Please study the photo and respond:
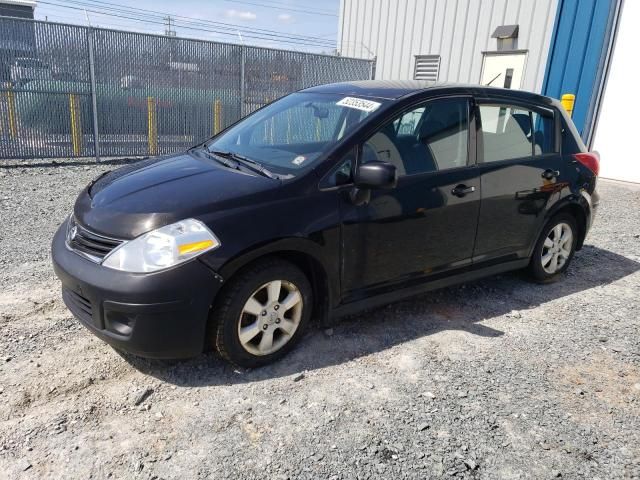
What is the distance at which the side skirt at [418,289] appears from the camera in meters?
3.43

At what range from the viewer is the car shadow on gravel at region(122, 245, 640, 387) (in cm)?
314

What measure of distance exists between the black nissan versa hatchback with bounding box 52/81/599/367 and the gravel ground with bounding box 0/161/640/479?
285 millimetres

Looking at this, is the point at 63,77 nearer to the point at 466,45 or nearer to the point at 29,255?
the point at 29,255

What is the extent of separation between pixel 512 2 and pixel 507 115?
24.9 ft

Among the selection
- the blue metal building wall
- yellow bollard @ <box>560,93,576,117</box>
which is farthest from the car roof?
the blue metal building wall

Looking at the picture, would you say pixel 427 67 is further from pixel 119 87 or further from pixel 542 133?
pixel 542 133

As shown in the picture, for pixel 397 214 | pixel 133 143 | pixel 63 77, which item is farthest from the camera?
pixel 133 143

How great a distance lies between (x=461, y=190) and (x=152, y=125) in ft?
25.7

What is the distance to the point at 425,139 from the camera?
3.72 meters

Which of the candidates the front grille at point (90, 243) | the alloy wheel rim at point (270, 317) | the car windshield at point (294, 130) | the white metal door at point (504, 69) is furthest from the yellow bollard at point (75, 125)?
the white metal door at point (504, 69)

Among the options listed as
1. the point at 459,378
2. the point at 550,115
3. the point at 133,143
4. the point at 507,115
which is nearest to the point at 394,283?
the point at 459,378

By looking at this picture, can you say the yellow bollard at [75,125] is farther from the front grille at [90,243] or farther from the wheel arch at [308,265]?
the wheel arch at [308,265]

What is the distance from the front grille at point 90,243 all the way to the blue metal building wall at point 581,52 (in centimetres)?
963

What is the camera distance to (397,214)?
3.45 metres
